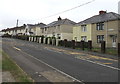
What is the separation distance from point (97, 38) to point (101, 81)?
101 ft

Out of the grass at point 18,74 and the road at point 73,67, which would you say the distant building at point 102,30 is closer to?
the road at point 73,67

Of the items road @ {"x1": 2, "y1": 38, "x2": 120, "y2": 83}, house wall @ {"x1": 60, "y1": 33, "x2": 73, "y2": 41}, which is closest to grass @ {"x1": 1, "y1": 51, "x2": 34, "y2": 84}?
road @ {"x1": 2, "y1": 38, "x2": 120, "y2": 83}

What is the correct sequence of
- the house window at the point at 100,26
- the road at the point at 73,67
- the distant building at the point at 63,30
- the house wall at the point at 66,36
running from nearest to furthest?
the road at the point at 73,67
the house window at the point at 100,26
the house wall at the point at 66,36
the distant building at the point at 63,30

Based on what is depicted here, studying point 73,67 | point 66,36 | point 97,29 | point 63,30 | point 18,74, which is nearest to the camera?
point 18,74

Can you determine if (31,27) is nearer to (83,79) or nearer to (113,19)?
(113,19)

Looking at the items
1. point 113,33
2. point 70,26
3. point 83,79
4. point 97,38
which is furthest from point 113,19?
point 83,79

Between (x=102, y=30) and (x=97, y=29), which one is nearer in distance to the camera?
(x=102, y=30)

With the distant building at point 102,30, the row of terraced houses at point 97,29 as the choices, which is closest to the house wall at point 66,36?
the row of terraced houses at point 97,29

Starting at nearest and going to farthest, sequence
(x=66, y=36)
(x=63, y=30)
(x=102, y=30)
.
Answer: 1. (x=102, y=30)
2. (x=63, y=30)
3. (x=66, y=36)

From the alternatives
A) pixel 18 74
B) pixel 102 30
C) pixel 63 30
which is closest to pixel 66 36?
pixel 63 30

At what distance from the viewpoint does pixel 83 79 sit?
7.79 m

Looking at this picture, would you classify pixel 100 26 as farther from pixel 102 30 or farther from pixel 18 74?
pixel 18 74

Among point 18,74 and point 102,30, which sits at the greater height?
point 102,30

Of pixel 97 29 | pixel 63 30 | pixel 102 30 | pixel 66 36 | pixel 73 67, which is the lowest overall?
pixel 73 67
